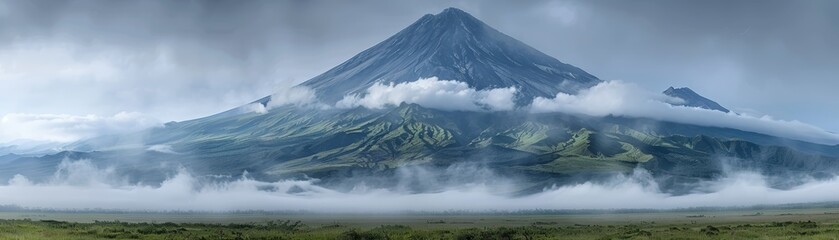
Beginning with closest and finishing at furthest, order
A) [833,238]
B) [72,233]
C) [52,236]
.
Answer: [833,238], [52,236], [72,233]

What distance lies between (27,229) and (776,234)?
63421 millimetres

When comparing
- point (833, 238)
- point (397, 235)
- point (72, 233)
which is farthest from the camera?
point (397, 235)

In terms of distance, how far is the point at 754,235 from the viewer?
5891 cm

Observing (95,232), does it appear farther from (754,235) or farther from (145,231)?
(754,235)

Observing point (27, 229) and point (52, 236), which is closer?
point (52, 236)

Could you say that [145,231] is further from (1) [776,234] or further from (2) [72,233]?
(1) [776,234]

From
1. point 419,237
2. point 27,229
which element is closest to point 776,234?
point 419,237

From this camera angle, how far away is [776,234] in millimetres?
59188

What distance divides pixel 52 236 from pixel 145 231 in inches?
514

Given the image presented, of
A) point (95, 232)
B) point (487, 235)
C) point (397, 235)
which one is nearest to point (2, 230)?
point (95, 232)

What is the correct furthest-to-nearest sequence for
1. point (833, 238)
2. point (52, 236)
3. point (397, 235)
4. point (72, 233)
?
point (397, 235)
point (72, 233)
point (52, 236)
point (833, 238)

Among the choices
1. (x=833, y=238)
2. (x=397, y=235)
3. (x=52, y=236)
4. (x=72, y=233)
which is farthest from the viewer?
(x=397, y=235)

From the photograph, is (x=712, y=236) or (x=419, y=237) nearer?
(x=712, y=236)

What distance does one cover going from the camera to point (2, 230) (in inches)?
2314
